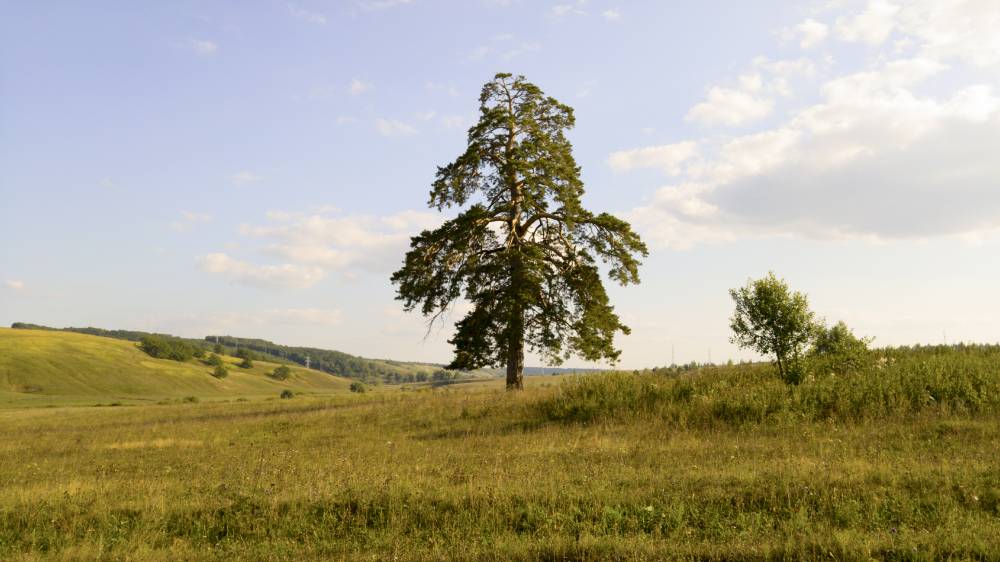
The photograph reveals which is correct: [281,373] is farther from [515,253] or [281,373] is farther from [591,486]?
[591,486]

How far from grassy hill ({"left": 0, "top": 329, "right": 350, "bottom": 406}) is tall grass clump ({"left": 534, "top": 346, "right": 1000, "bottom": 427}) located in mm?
87511

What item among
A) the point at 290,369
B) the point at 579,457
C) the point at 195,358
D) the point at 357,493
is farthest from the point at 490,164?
the point at 290,369

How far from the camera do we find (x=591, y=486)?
30.5 feet

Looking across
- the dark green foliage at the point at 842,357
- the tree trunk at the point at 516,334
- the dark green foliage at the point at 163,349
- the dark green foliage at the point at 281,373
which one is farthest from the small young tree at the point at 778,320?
the dark green foliage at the point at 281,373

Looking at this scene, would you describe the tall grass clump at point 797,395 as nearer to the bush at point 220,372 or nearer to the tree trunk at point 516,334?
the tree trunk at point 516,334

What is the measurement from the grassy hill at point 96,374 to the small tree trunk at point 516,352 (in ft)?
260

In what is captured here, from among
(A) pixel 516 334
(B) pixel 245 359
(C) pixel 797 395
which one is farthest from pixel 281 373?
(C) pixel 797 395

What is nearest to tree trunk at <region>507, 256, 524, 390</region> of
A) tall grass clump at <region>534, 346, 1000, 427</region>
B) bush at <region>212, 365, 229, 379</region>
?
tall grass clump at <region>534, 346, 1000, 427</region>

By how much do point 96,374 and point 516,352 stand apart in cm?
12018

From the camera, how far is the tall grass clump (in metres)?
14.9

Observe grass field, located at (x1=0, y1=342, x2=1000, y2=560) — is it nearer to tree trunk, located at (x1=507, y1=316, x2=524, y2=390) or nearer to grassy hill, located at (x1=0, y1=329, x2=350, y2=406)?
tree trunk, located at (x1=507, y1=316, x2=524, y2=390)

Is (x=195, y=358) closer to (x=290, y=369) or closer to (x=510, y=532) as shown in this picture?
(x=290, y=369)

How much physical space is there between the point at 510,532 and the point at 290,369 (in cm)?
19278

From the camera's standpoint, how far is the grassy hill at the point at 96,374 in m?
101
